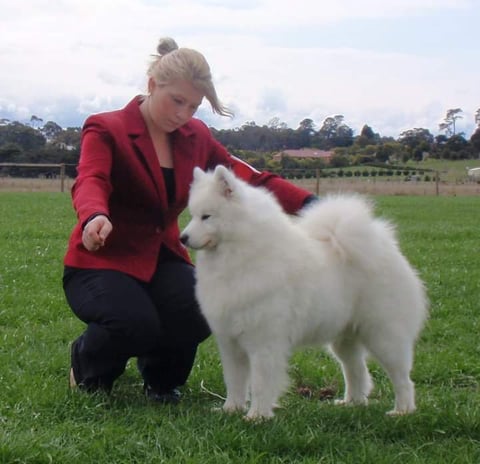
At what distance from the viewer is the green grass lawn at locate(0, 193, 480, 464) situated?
290 centimetres

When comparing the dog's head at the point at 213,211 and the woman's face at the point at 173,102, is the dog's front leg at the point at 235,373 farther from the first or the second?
the woman's face at the point at 173,102

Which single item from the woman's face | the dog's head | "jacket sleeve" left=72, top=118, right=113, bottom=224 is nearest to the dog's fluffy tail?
the dog's head

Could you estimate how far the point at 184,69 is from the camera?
3.69m

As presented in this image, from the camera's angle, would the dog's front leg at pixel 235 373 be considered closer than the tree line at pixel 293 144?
Yes

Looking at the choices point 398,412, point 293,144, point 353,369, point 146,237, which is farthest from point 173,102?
point 293,144

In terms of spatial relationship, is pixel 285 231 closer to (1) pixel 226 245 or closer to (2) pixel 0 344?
(1) pixel 226 245

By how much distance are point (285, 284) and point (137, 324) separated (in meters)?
0.78

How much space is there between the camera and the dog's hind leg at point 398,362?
12.2ft

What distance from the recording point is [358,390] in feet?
13.2

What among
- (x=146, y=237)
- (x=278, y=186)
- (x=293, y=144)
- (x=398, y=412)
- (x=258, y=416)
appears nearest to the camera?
(x=258, y=416)

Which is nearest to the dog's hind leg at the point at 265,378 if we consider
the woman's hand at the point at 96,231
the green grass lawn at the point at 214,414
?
the green grass lawn at the point at 214,414

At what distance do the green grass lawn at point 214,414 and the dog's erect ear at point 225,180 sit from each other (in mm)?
1066

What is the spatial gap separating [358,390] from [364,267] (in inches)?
31.6

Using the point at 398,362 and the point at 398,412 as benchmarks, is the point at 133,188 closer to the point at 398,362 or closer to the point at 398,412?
the point at 398,362
